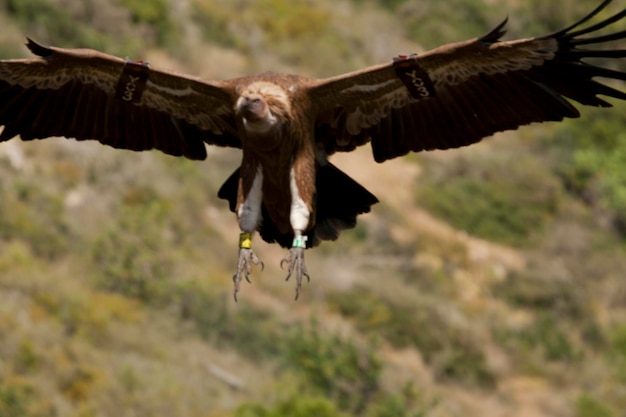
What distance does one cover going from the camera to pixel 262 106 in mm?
11859

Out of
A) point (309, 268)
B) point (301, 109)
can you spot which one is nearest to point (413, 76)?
point (301, 109)

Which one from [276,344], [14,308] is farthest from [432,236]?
[14,308]

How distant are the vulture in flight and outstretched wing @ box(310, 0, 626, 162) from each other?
0.4 inches

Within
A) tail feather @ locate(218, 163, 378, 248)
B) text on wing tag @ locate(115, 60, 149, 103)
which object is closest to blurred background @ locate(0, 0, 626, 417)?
tail feather @ locate(218, 163, 378, 248)

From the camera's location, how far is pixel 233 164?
45062mm

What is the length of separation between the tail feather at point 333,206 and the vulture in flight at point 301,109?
0.04 feet

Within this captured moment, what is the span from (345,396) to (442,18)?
36018mm

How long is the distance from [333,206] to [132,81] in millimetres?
1972

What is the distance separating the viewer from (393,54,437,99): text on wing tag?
12.1 m

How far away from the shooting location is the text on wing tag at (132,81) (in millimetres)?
12742

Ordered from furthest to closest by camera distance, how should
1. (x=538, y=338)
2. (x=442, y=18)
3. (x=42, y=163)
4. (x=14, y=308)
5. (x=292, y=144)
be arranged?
1. (x=442, y=18)
2. (x=538, y=338)
3. (x=42, y=163)
4. (x=14, y=308)
5. (x=292, y=144)

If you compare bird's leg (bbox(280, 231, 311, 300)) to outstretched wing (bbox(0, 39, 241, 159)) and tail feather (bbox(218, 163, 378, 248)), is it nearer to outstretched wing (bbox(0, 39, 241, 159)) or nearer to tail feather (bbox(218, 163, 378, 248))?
tail feather (bbox(218, 163, 378, 248))

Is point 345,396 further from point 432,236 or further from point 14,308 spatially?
point 432,236

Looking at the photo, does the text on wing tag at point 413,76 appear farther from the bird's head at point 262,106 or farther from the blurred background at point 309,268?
the blurred background at point 309,268
